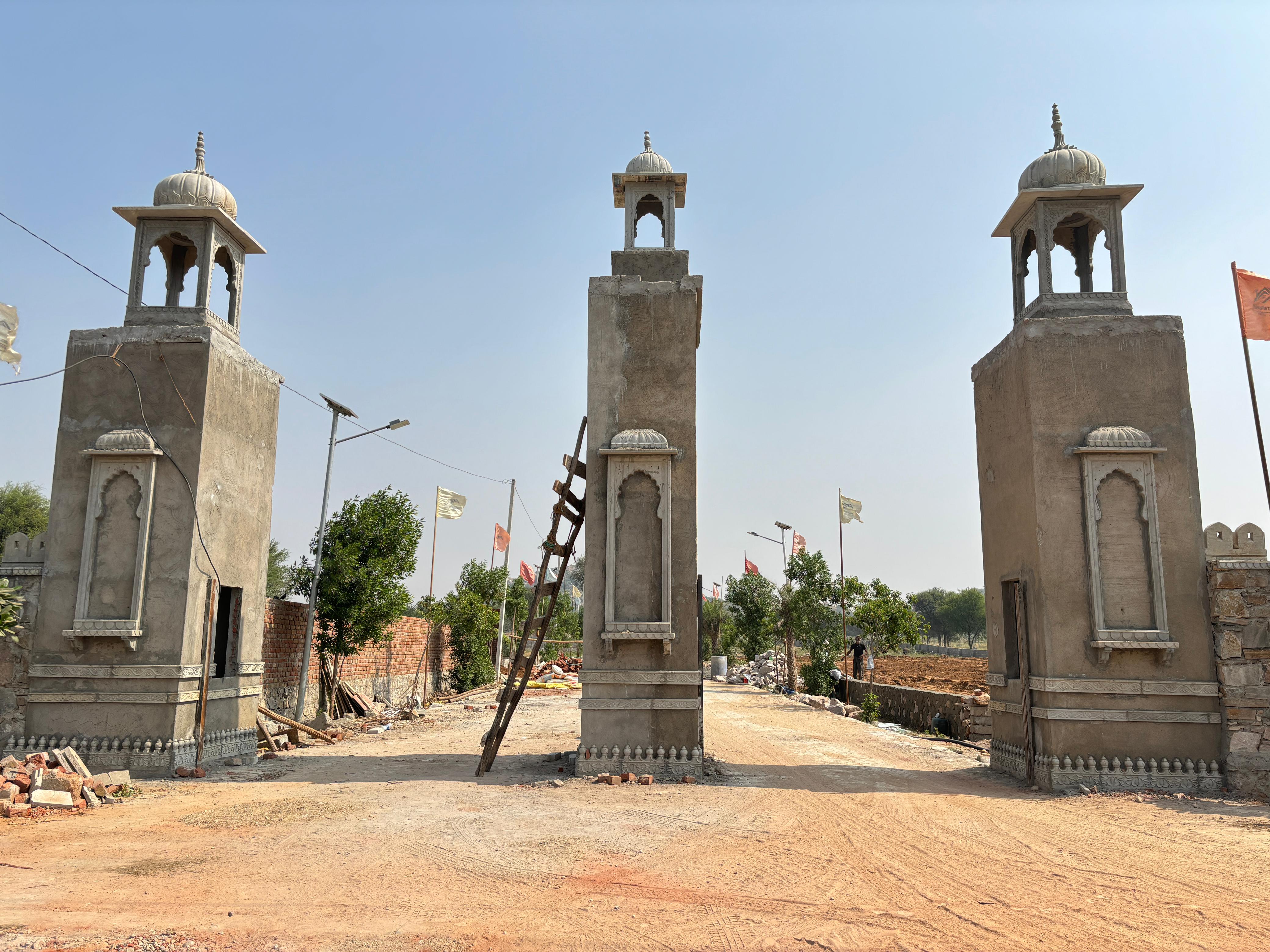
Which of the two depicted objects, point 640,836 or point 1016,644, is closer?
point 640,836

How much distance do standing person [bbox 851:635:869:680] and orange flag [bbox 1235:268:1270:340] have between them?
59.9 feet

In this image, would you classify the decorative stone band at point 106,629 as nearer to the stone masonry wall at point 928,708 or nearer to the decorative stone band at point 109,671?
the decorative stone band at point 109,671

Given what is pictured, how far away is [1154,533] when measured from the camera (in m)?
10.9

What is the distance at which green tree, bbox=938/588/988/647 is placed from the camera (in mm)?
90312

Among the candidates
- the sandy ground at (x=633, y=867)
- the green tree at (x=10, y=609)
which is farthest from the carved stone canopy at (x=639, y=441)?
the green tree at (x=10, y=609)

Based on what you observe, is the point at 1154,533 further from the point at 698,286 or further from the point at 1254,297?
the point at 698,286

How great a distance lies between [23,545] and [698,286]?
1014cm

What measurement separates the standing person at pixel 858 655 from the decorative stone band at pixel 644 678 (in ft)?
62.0

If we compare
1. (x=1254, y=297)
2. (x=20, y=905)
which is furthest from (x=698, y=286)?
(x=20, y=905)

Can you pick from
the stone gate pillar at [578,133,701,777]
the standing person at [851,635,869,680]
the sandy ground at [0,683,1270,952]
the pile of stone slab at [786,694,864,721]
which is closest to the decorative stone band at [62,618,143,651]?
the sandy ground at [0,683,1270,952]

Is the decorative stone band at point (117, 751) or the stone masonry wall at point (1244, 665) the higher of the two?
the stone masonry wall at point (1244, 665)

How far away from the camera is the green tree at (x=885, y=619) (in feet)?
88.4

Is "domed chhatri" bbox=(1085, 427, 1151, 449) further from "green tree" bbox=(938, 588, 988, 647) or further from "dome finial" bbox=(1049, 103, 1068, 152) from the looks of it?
"green tree" bbox=(938, 588, 988, 647)

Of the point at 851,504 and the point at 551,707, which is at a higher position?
the point at 851,504
